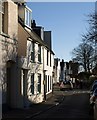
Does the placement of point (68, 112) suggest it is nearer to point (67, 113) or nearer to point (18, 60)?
point (67, 113)

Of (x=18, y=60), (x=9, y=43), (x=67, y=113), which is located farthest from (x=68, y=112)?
(x=9, y=43)

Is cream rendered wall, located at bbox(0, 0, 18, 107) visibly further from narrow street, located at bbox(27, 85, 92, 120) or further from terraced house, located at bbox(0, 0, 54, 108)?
narrow street, located at bbox(27, 85, 92, 120)

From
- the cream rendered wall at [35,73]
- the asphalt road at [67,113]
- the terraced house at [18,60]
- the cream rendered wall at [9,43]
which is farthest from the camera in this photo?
the cream rendered wall at [35,73]

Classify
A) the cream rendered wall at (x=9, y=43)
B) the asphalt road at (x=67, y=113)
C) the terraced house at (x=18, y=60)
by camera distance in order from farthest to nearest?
1. the terraced house at (x=18, y=60)
2. the cream rendered wall at (x=9, y=43)
3. the asphalt road at (x=67, y=113)

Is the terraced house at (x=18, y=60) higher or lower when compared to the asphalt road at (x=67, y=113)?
higher

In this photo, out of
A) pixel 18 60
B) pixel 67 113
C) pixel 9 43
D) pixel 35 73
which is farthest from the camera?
pixel 35 73

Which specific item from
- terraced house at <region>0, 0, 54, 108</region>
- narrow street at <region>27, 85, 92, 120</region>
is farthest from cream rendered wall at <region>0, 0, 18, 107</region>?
narrow street at <region>27, 85, 92, 120</region>

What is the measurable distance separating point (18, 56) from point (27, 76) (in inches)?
114

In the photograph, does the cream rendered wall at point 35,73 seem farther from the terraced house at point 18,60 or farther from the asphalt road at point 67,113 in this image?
the asphalt road at point 67,113

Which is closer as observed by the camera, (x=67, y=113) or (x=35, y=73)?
(x=67, y=113)

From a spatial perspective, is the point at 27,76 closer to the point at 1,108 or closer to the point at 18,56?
the point at 18,56

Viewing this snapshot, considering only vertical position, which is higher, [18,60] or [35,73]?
[18,60]

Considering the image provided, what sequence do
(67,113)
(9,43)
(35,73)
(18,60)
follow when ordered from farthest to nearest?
(35,73)
(18,60)
(9,43)
(67,113)

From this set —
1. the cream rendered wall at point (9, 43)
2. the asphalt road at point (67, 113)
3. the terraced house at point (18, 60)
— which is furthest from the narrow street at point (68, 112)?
the cream rendered wall at point (9, 43)
